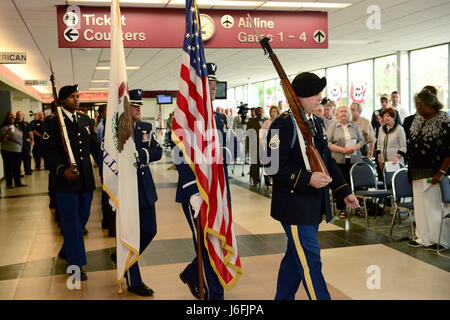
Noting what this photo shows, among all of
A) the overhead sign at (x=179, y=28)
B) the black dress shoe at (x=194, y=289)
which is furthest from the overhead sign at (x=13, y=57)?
the black dress shoe at (x=194, y=289)

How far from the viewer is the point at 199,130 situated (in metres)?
3.08

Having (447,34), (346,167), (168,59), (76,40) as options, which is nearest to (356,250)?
(346,167)

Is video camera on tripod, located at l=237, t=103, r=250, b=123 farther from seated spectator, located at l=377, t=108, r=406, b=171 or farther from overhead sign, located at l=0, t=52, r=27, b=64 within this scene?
seated spectator, located at l=377, t=108, r=406, b=171

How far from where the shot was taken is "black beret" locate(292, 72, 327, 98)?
2949mm

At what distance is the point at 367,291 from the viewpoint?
394cm

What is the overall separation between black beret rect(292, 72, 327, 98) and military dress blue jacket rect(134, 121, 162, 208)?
153 centimetres

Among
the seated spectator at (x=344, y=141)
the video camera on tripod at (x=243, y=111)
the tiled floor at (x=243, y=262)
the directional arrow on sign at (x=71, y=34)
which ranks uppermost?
the directional arrow on sign at (x=71, y=34)

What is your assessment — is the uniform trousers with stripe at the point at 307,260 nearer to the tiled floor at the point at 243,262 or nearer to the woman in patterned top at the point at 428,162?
the tiled floor at the point at 243,262

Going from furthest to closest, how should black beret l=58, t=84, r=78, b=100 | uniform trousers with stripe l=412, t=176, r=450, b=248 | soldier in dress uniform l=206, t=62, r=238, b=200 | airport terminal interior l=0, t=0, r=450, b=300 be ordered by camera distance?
uniform trousers with stripe l=412, t=176, r=450, b=248, black beret l=58, t=84, r=78, b=100, airport terminal interior l=0, t=0, r=450, b=300, soldier in dress uniform l=206, t=62, r=238, b=200

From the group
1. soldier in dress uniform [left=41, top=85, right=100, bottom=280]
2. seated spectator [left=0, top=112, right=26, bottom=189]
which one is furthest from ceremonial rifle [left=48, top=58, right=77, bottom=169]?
seated spectator [left=0, top=112, right=26, bottom=189]

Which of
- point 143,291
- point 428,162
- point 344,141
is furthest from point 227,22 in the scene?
point 143,291

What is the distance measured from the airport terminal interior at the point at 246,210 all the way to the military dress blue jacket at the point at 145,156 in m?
0.84

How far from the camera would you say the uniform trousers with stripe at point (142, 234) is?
3963 millimetres
